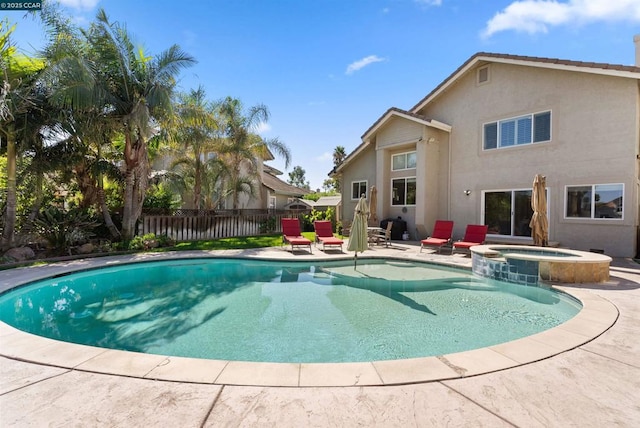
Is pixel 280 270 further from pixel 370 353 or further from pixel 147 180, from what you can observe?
pixel 147 180

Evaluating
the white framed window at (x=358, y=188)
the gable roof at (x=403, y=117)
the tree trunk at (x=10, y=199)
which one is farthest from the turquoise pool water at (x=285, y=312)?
the white framed window at (x=358, y=188)

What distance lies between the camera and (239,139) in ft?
62.4

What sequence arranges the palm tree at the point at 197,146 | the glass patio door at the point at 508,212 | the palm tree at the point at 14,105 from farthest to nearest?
the palm tree at the point at 197,146
the glass patio door at the point at 508,212
the palm tree at the point at 14,105

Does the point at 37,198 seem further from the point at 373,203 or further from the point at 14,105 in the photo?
the point at 373,203

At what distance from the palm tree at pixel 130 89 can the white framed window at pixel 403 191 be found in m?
12.7

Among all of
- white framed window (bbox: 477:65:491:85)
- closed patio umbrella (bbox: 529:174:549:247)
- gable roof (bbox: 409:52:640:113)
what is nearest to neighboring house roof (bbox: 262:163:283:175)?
gable roof (bbox: 409:52:640:113)

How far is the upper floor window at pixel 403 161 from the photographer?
18.0 m

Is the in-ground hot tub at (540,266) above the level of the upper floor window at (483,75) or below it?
below

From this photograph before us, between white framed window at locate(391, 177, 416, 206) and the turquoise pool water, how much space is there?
7.88m

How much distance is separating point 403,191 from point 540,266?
10.4 metres

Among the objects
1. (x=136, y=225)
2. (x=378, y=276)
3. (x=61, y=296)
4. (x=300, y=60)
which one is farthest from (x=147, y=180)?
(x=378, y=276)

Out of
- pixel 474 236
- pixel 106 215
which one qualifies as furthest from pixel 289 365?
pixel 106 215

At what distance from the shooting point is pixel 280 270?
35.7ft

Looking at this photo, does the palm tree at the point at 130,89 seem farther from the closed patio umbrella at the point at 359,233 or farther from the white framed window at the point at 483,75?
the white framed window at the point at 483,75
